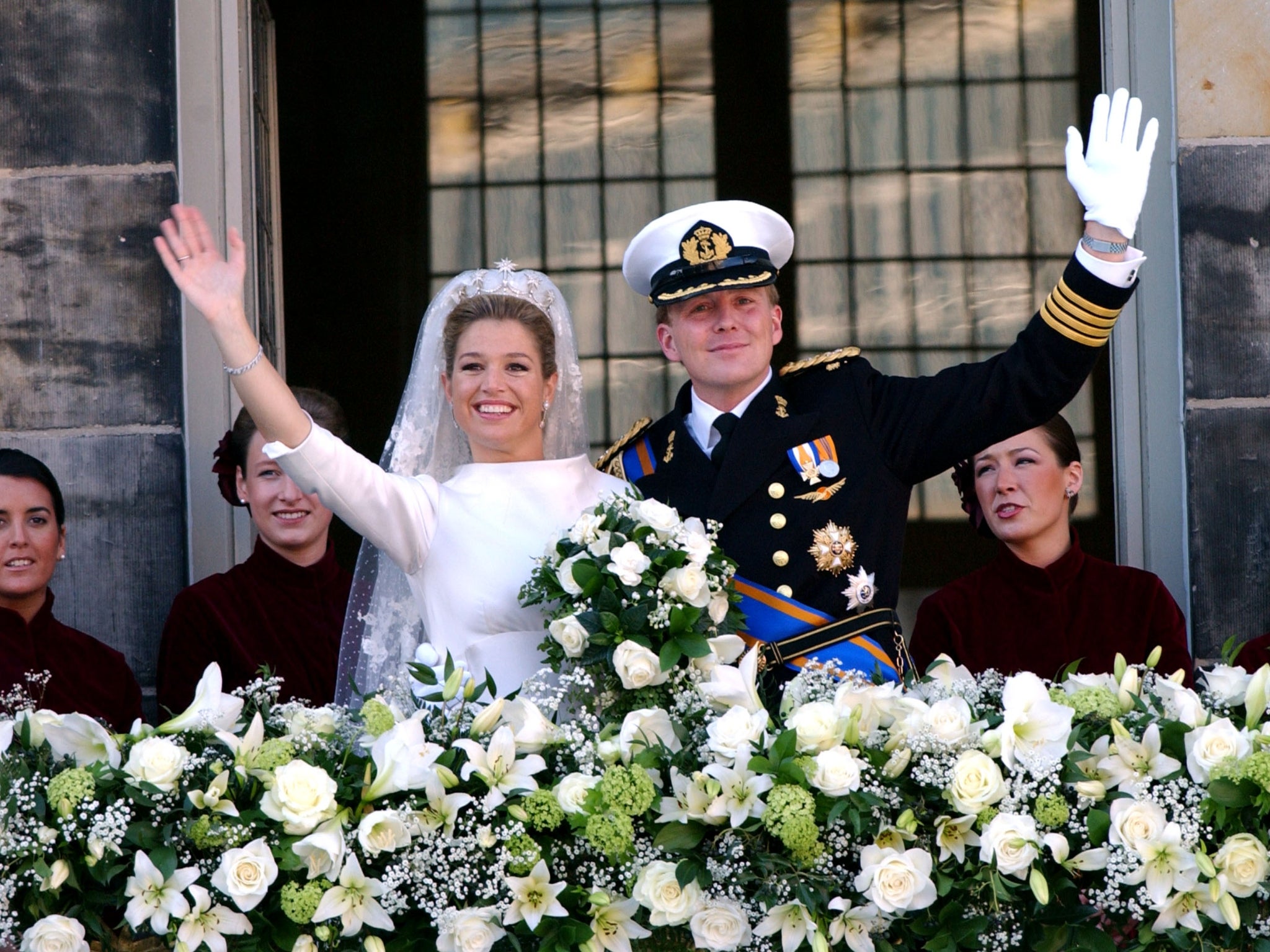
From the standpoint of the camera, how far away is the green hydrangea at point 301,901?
2.44 meters

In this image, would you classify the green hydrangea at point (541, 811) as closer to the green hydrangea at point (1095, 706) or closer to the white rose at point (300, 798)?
the white rose at point (300, 798)

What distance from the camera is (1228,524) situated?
13.5 ft

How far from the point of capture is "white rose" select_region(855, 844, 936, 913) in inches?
94.2

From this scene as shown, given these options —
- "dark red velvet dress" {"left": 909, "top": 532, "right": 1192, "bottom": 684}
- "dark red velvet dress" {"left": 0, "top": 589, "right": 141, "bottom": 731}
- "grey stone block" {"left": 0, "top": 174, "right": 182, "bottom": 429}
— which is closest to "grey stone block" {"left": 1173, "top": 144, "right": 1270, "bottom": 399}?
"dark red velvet dress" {"left": 909, "top": 532, "right": 1192, "bottom": 684}

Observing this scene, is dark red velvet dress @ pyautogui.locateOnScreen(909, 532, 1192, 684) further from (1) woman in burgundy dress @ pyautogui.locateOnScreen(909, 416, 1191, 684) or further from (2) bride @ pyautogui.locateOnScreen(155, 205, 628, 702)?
(2) bride @ pyautogui.locateOnScreen(155, 205, 628, 702)

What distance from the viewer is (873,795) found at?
8.02 ft

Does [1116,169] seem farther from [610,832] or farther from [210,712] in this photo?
[210,712]

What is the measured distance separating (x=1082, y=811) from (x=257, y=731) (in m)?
1.21

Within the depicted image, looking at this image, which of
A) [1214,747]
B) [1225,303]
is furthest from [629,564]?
[1225,303]

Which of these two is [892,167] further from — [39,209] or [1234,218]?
[39,209]

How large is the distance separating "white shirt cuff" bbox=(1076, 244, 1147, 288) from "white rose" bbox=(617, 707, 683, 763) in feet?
3.45

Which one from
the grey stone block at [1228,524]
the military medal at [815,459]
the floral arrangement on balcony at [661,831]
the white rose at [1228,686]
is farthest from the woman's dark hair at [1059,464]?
the floral arrangement on balcony at [661,831]

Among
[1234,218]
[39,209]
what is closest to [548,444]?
[39,209]

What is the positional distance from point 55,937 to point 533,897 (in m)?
0.67
